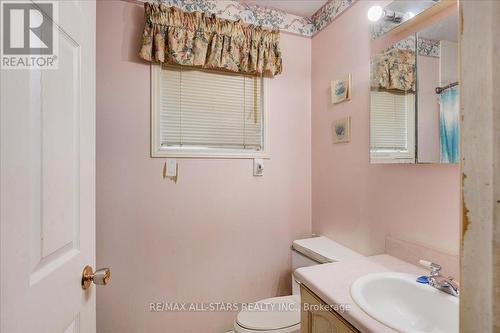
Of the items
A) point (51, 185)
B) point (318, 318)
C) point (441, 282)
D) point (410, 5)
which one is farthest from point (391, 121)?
point (51, 185)

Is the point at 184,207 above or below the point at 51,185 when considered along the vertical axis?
below

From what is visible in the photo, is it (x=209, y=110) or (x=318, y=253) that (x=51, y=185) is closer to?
(x=209, y=110)

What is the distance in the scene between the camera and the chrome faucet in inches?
36.4

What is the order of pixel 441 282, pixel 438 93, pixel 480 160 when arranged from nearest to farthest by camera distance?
pixel 480 160 < pixel 441 282 < pixel 438 93

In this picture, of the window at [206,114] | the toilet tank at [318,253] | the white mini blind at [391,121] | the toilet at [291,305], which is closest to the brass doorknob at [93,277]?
the toilet at [291,305]

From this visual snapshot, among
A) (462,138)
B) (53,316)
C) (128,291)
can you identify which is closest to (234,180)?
Result: (128,291)

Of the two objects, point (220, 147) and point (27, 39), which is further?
point (220, 147)

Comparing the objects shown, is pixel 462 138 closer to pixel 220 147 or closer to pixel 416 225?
pixel 416 225

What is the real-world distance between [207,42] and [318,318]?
1.64 meters

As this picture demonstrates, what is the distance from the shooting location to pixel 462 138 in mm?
327

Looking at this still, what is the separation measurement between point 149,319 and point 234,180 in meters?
1.05

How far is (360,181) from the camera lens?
1537 mm

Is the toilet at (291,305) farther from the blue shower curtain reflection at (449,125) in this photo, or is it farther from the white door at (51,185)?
the white door at (51,185)

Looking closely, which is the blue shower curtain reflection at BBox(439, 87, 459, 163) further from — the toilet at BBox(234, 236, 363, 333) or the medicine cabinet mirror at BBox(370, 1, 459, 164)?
the toilet at BBox(234, 236, 363, 333)
